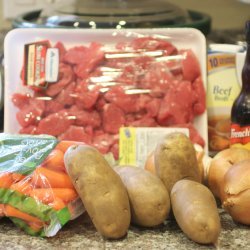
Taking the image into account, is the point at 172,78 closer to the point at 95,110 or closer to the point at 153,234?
the point at 95,110

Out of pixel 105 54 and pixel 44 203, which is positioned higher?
pixel 105 54

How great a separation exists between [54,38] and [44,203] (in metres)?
0.46

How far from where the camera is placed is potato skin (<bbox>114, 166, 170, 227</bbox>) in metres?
0.71

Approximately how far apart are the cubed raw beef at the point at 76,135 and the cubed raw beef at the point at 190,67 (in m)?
0.22

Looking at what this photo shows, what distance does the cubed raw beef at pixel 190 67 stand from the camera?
1.03 metres

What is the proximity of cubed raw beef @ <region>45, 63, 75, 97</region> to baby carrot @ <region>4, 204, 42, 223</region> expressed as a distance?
0.35 metres

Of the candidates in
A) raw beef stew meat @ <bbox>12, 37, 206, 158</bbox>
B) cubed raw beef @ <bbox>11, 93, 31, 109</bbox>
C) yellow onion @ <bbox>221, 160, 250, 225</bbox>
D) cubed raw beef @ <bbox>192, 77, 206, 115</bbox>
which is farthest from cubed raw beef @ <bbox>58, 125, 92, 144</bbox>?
yellow onion @ <bbox>221, 160, 250, 225</bbox>

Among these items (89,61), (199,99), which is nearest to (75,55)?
(89,61)

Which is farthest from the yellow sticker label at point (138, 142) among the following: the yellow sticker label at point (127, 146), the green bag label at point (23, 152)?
the green bag label at point (23, 152)

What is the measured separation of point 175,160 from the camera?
743 millimetres

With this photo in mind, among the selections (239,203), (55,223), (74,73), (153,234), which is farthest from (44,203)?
(74,73)

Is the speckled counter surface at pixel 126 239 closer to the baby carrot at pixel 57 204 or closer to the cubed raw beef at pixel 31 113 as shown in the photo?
the baby carrot at pixel 57 204

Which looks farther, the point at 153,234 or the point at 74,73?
the point at 74,73

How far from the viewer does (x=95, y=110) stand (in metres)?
1.02
